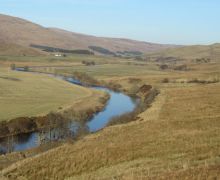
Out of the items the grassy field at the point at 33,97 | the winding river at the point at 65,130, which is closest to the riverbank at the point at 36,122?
the winding river at the point at 65,130

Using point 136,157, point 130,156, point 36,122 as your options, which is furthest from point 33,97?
point 136,157

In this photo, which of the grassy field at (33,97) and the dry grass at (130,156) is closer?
the dry grass at (130,156)

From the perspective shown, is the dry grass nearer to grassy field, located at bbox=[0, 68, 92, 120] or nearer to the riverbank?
the riverbank

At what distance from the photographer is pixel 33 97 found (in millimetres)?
80500

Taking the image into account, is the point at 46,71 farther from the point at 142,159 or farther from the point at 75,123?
the point at 142,159

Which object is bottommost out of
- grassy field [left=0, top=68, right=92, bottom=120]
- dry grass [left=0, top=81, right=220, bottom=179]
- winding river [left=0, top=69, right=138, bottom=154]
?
winding river [left=0, top=69, right=138, bottom=154]

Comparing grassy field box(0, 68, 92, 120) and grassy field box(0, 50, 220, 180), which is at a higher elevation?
grassy field box(0, 50, 220, 180)

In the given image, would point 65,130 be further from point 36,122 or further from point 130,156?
point 130,156

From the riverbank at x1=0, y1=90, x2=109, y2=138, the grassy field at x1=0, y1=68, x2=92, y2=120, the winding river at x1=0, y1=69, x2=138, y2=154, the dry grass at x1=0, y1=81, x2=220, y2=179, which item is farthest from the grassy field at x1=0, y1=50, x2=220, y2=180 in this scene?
the grassy field at x1=0, y1=68, x2=92, y2=120

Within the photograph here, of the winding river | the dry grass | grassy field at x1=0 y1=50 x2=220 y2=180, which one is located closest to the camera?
grassy field at x1=0 y1=50 x2=220 y2=180

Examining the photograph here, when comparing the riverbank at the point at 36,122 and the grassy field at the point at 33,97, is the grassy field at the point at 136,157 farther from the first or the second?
the grassy field at the point at 33,97

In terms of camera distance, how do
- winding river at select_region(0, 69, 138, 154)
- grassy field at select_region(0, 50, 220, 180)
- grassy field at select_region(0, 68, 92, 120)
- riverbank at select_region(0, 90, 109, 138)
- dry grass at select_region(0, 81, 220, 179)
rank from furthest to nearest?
grassy field at select_region(0, 68, 92, 120), riverbank at select_region(0, 90, 109, 138), winding river at select_region(0, 69, 138, 154), dry grass at select_region(0, 81, 220, 179), grassy field at select_region(0, 50, 220, 180)

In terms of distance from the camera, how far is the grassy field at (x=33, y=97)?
210 feet

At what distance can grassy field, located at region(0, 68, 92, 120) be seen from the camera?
64125mm
